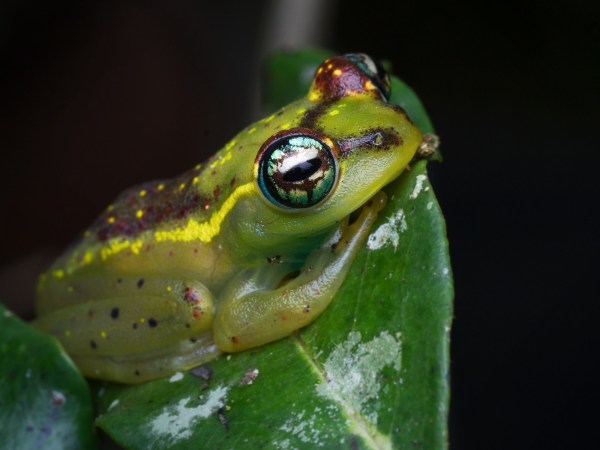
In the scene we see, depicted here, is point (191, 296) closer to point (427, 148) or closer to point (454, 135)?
point (427, 148)

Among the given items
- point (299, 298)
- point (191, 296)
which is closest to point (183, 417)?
point (299, 298)

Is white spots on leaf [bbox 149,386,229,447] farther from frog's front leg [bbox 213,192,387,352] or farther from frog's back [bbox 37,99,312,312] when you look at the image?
frog's back [bbox 37,99,312,312]

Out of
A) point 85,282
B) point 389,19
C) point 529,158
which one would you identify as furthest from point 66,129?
point 529,158

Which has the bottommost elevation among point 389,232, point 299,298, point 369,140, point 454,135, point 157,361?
point 454,135

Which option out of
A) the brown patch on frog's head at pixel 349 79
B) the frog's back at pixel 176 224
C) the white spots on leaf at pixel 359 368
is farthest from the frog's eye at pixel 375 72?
the white spots on leaf at pixel 359 368

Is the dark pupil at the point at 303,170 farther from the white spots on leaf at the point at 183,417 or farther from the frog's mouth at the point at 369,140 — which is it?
the white spots on leaf at the point at 183,417

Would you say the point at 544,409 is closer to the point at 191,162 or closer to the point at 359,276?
the point at 359,276
